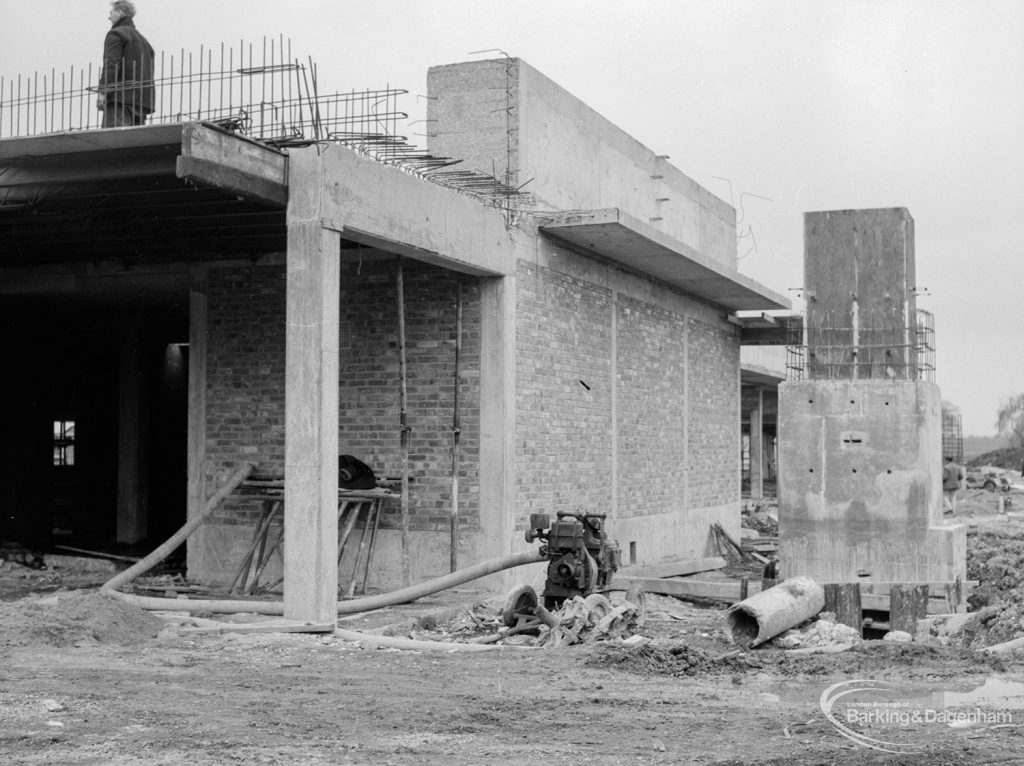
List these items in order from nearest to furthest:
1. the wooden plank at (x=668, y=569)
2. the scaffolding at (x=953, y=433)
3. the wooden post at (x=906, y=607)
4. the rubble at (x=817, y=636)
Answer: the rubble at (x=817, y=636), the wooden post at (x=906, y=607), the wooden plank at (x=668, y=569), the scaffolding at (x=953, y=433)

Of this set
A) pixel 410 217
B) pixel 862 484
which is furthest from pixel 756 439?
pixel 410 217

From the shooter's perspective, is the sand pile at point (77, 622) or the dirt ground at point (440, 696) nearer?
the dirt ground at point (440, 696)

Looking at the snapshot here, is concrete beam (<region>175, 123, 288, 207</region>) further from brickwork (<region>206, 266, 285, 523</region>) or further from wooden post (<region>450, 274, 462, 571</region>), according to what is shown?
brickwork (<region>206, 266, 285, 523</region>)

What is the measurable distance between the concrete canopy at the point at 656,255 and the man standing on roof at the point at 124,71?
5.08 meters

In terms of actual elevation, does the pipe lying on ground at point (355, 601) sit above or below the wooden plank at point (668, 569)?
above

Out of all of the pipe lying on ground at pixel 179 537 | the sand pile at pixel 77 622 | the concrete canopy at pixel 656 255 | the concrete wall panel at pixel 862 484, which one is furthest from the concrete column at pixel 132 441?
the concrete wall panel at pixel 862 484

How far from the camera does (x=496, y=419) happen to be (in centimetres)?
1388

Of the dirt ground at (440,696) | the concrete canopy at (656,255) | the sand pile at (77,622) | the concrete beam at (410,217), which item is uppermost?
the concrete canopy at (656,255)

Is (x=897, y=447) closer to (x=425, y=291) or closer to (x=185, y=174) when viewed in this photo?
(x=425, y=291)

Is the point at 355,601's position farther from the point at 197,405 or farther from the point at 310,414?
the point at 197,405

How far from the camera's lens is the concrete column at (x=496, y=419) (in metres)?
13.8

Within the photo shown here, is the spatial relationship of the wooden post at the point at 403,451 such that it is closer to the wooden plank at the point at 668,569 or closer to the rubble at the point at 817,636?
the wooden plank at the point at 668,569

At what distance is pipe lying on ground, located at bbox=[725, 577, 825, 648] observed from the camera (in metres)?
11.1

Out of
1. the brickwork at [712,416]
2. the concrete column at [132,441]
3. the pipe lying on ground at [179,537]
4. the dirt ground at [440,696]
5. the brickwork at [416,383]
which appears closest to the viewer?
the dirt ground at [440,696]
